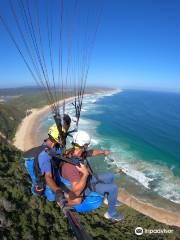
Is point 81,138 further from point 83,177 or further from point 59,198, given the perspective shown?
point 59,198

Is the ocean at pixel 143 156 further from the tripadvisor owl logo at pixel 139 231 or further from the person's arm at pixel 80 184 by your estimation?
the person's arm at pixel 80 184

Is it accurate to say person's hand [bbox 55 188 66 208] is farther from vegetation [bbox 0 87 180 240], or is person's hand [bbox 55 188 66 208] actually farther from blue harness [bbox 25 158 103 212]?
vegetation [bbox 0 87 180 240]

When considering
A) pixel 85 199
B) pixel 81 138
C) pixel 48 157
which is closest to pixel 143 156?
pixel 85 199

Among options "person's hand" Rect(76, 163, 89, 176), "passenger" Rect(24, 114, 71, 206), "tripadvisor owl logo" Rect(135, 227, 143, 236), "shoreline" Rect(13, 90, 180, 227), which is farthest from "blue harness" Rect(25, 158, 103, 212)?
"shoreline" Rect(13, 90, 180, 227)

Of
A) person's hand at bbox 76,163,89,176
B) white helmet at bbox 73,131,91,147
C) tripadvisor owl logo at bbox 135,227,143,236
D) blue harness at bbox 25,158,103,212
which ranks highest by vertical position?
white helmet at bbox 73,131,91,147

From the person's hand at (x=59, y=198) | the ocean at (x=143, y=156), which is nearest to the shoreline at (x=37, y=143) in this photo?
the ocean at (x=143, y=156)

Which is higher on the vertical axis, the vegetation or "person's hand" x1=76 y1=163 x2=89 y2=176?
"person's hand" x1=76 y1=163 x2=89 y2=176
